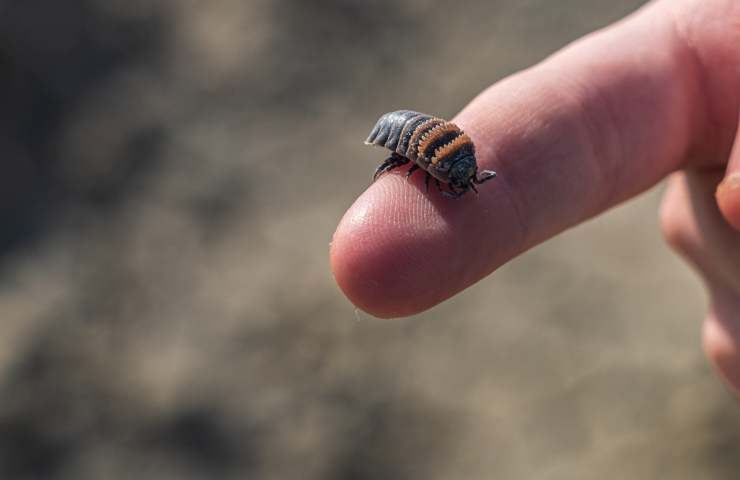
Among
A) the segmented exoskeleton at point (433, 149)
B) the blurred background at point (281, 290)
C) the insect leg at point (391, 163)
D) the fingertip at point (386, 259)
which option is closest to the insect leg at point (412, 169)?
the segmented exoskeleton at point (433, 149)

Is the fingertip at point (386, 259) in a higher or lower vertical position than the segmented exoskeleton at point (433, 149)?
lower

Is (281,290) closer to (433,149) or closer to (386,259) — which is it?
(433,149)

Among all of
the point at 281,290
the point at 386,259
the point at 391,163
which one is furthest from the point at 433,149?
the point at 281,290

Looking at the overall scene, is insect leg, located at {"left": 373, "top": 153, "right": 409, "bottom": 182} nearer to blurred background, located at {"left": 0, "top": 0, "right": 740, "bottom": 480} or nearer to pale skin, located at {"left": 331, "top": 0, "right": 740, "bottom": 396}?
pale skin, located at {"left": 331, "top": 0, "right": 740, "bottom": 396}

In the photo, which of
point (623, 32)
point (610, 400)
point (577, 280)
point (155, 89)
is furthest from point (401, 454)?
point (155, 89)

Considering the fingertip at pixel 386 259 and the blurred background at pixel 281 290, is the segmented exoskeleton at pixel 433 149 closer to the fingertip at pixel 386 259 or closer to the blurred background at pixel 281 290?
the fingertip at pixel 386 259

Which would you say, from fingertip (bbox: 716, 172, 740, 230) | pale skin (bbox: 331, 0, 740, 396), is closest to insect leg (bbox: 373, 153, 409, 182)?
pale skin (bbox: 331, 0, 740, 396)
